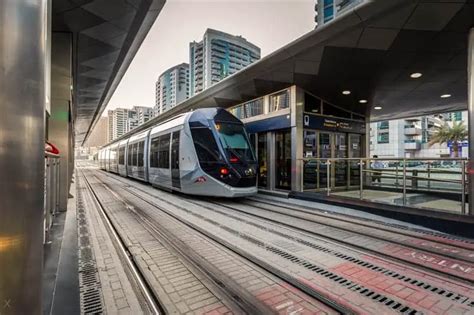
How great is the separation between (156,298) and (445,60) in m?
9.37

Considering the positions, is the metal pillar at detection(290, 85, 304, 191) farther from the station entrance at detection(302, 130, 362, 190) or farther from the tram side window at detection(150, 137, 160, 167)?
the tram side window at detection(150, 137, 160, 167)

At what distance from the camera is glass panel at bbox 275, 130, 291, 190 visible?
11133mm

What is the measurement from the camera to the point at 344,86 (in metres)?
10.0

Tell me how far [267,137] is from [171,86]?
83142 millimetres

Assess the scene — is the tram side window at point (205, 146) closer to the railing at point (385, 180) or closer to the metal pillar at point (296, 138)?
the metal pillar at point (296, 138)

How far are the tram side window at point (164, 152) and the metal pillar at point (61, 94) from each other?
11.7 ft

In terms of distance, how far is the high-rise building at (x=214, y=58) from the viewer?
79.5 metres

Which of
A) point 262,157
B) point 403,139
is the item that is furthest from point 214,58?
point 262,157

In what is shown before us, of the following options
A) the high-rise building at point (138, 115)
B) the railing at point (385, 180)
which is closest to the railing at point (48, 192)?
the railing at point (385, 180)

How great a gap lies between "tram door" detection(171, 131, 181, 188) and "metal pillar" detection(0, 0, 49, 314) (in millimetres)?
8674

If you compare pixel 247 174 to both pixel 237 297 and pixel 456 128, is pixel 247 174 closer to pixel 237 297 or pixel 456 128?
pixel 237 297

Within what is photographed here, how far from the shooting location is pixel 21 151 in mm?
1045

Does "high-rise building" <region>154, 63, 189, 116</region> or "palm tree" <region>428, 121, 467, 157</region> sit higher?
"high-rise building" <region>154, 63, 189, 116</region>

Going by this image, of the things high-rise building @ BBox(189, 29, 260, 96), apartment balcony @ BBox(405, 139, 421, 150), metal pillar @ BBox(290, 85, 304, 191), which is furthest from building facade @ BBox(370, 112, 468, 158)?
metal pillar @ BBox(290, 85, 304, 191)
